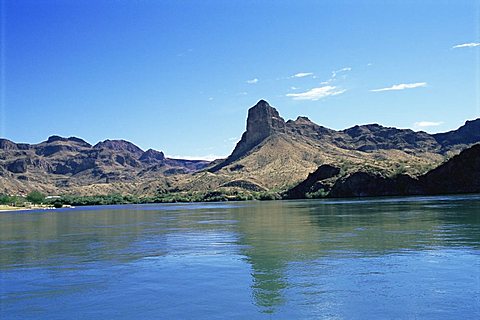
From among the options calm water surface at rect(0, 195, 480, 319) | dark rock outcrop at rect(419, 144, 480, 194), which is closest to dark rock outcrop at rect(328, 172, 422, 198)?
dark rock outcrop at rect(419, 144, 480, 194)

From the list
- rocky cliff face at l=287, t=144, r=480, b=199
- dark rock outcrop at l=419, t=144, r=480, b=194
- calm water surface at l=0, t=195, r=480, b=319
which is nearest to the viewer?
calm water surface at l=0, t=195, r=480, b=319

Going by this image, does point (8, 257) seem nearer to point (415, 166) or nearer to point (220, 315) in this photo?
point (220, 315)

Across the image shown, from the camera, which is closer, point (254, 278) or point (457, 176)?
point (254, 278)

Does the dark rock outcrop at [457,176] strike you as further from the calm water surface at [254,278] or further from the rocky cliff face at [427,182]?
the calm water surface at [254,278]

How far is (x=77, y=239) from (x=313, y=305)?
37796 millimetres

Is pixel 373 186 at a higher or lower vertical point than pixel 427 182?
lower

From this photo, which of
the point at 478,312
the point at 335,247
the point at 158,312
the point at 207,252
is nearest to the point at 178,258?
the point at 207,252

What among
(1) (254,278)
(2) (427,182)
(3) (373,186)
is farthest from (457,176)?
(1) (254,278)

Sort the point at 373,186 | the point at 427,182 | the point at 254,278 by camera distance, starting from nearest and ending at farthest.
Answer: the point at 254,278 → the point at 427,182 → the point at 373,186

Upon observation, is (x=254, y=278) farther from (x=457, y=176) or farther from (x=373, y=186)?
(x=373, y=186)

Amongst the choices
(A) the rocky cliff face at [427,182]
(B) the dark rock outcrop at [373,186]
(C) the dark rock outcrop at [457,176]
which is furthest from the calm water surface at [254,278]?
(B) the dark rock outcrop at [373,186]

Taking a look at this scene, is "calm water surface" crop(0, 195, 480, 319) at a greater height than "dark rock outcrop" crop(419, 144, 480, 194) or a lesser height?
lesser

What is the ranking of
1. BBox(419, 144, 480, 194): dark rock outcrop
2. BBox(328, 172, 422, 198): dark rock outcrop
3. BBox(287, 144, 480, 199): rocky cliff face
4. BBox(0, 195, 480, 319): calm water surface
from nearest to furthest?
BBox(0, 195, 480, 319): calm water surface
BBox(419, 144, 480, 194): dark rock outcrop
BBox(287, 144, 480, 199): rocky cliff face
BBox(328, 172, 422, 198): dark rock outcrop

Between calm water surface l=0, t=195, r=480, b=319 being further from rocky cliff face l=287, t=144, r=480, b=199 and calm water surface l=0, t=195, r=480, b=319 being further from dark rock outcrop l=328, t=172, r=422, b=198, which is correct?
dark rock outcrop l=328, t=172, r=422, b=198
